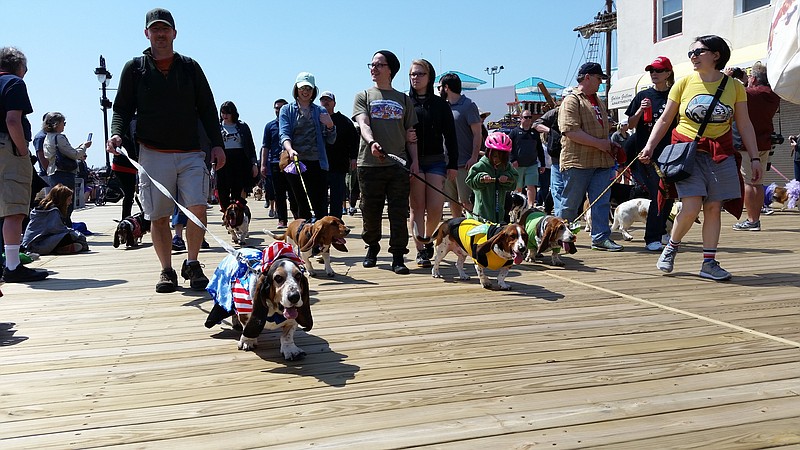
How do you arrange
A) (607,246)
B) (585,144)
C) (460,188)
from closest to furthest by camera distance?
(585,144) → (607,246) → (460,188)

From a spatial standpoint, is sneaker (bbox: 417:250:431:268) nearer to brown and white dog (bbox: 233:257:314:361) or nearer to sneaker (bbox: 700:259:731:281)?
sneaker (bbox: 700:259:731:281)

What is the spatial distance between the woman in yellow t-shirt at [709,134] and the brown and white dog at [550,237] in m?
0.99

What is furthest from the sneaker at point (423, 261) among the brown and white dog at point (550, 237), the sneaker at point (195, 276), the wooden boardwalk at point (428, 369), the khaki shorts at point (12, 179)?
the khaki shorts at point (12, 179)

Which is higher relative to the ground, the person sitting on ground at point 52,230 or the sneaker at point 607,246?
the person sitting on ground at point 52,230

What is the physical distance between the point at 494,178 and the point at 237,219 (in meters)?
3.68

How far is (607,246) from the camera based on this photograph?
7.21 m

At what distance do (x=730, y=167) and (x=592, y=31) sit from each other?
3321cm

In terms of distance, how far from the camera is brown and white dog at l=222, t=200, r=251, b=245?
8.42 metres

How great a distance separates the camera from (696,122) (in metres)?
5.07

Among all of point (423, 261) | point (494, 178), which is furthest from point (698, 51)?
point (423, 261)

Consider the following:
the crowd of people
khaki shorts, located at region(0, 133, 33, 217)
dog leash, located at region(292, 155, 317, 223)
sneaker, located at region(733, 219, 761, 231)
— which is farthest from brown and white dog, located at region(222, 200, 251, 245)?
sneaker, located at region(733, 219, 761, 231)

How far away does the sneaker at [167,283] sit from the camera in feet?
16.7

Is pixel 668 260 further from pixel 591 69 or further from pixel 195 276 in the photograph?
pixel 195 276

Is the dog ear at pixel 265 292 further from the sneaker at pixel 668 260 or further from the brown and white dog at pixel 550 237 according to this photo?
the sneaker at pixel 668 260
